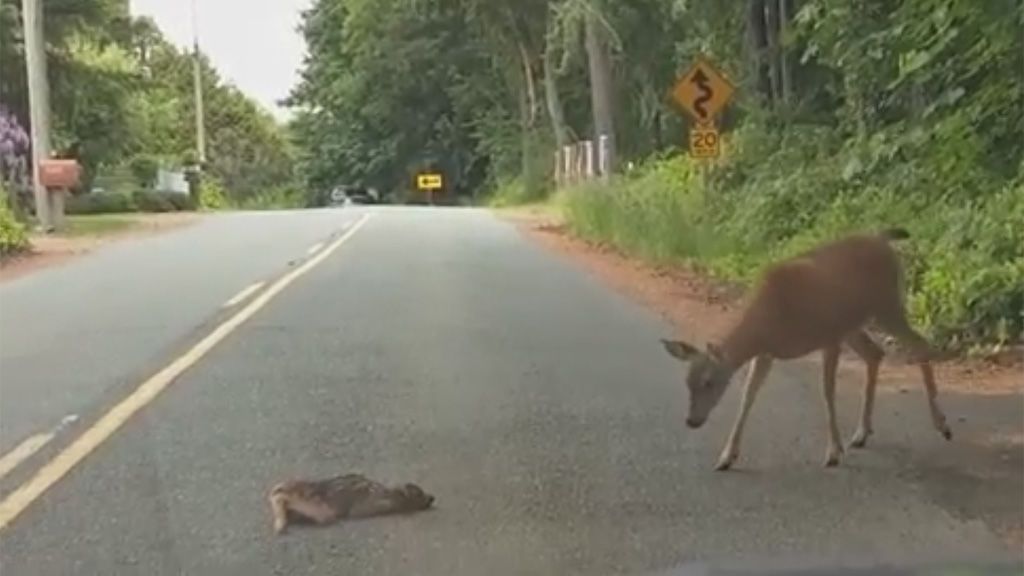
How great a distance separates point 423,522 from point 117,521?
1.26 metres

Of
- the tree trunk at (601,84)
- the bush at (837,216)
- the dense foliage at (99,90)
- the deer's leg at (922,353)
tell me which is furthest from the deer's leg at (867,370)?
the dense foliage at (99,90)

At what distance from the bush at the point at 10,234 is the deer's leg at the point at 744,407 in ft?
71.3

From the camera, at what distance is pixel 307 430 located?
1027 centimetres

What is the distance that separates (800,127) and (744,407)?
731 inches

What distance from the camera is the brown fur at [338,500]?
7.91m

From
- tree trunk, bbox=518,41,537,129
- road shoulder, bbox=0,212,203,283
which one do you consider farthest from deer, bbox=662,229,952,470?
tree trunk, bbox=518,41,537,129

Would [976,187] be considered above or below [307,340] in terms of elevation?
above

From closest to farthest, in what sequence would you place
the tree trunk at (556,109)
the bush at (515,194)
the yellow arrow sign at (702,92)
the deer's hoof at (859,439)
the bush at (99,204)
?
the deer's hoof at (859,439) → the yellow arrow sign at (702,92) → the bush at (99,204) → the tree trunk at (556,109) → the bush at (515,194)

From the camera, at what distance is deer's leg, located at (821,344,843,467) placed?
902 cm

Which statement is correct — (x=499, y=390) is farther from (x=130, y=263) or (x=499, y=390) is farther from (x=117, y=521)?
(x=130, y=263)

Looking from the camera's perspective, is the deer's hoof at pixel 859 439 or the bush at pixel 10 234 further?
the bush at pixel 10 234

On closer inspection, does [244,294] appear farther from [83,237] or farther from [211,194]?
[211,194]

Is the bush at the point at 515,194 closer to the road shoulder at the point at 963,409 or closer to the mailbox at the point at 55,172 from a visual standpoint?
the mailbox at the point at 55,172

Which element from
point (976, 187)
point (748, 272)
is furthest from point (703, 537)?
point (748, 272)
